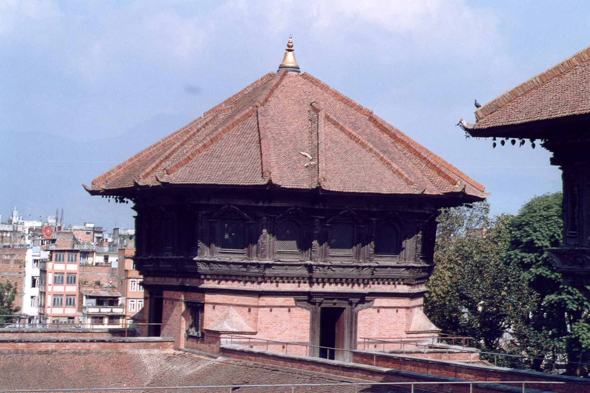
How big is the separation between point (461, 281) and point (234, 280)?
25086mm

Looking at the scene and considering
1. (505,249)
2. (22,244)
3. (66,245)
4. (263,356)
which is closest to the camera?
(263,356)

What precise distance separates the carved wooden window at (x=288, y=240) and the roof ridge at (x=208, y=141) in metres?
3.70

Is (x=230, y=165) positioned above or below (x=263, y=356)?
above

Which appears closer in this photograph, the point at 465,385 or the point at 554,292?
the point at 465,385

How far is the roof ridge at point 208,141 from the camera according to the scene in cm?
3405

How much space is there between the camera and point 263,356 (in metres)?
31.6

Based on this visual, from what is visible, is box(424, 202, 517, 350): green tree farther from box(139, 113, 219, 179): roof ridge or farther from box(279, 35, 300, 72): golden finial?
box(139, 113, 219, 179): roof ridge

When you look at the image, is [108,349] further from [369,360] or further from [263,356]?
[369,360]

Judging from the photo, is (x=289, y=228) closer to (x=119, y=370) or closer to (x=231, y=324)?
(x=231, y=324)

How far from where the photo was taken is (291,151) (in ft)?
116

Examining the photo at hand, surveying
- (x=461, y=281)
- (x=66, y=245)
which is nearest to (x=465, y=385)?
(x=461, y=281)

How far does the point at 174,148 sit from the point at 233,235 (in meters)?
4.43

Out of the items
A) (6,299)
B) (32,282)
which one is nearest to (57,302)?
(32,282)

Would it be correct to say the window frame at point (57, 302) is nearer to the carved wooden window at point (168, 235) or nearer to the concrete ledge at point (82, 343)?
the carved wooden window at point (168, 235)
